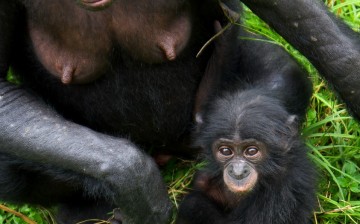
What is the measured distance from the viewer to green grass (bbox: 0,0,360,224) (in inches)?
215

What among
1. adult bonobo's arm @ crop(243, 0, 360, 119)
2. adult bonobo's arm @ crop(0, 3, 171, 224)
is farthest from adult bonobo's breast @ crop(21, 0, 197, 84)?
adult bonobo's arm @ crop(243, 0, 360, 119)

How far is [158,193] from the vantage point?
15.4 ft

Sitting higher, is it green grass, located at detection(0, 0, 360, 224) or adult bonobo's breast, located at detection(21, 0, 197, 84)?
adult bonobo's breast, located at detection(21, 0, 197, 84)

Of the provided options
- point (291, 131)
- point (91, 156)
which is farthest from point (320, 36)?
point (91, 156)

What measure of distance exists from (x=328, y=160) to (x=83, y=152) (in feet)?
6.27

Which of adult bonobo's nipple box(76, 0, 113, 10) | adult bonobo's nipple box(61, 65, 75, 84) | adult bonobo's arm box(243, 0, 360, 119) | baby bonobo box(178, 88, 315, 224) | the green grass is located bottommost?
the green grass

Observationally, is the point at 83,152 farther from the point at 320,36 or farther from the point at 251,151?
the point at 320,36

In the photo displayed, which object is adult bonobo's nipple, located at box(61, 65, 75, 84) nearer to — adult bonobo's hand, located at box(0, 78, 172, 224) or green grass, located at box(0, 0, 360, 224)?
adult bonobo's hand, located at box(0, 78, 172, 224)

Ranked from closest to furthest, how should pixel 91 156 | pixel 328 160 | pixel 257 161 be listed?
1. pixel 91 156
2. pixel 257 161
3. pixel 328 160

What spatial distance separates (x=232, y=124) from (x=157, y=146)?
3.27 feet

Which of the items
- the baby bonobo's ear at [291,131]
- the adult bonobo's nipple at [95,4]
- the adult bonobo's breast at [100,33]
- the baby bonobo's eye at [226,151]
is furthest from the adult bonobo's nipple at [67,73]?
the baby bonobo's ear at [291,131]

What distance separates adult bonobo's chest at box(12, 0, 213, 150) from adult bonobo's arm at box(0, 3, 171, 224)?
0.30 metres

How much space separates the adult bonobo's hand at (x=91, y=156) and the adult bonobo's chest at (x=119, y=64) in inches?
15.4

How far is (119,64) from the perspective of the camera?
5152mm
